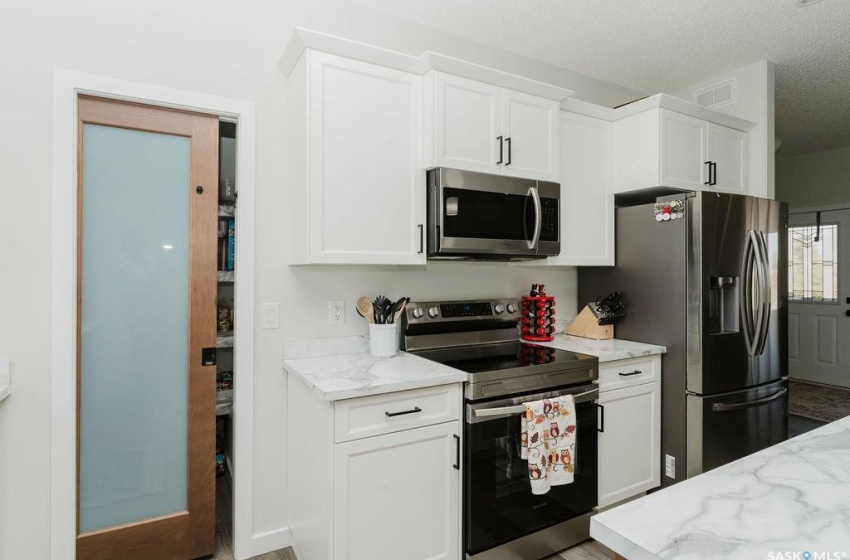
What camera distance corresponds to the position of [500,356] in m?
2.33

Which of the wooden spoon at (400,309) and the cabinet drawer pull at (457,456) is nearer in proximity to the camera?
the cabinet drawer pull at (457,456)

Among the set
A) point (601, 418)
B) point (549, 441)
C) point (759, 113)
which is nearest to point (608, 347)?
point (601, 418)

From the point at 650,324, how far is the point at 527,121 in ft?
4.36

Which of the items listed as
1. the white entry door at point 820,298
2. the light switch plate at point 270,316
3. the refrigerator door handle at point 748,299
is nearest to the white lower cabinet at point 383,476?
the light switch plate at point 270,316

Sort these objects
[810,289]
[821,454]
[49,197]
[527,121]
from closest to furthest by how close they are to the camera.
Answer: [821,454], [49,197], [527,121], [810,289]

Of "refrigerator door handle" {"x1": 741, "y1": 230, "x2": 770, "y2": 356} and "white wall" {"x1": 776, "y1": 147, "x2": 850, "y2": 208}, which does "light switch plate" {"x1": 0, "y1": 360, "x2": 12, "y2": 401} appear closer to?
"refrigerator door handle" {"x1": 741, "y1": 230, "x2": 770, "y2": 356}

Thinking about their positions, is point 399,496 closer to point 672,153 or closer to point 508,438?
point 508,438

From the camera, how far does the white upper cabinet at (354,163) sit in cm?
196

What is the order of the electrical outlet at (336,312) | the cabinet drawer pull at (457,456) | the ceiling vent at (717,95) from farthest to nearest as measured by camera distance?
the ceiling vent at (717,95)
the electrical outlet at (336,312)
the cabinet drawer pull at (457,456)

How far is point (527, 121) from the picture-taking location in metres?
2.40

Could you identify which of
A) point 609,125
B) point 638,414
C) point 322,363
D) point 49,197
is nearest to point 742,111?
point 609,125

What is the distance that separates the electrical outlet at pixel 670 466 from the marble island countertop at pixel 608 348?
1.89 ft

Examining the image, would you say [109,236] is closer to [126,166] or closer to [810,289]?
[126,166]

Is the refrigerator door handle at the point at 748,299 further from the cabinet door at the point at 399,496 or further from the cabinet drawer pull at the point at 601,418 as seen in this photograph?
the cabinet door at the point at 399,496
